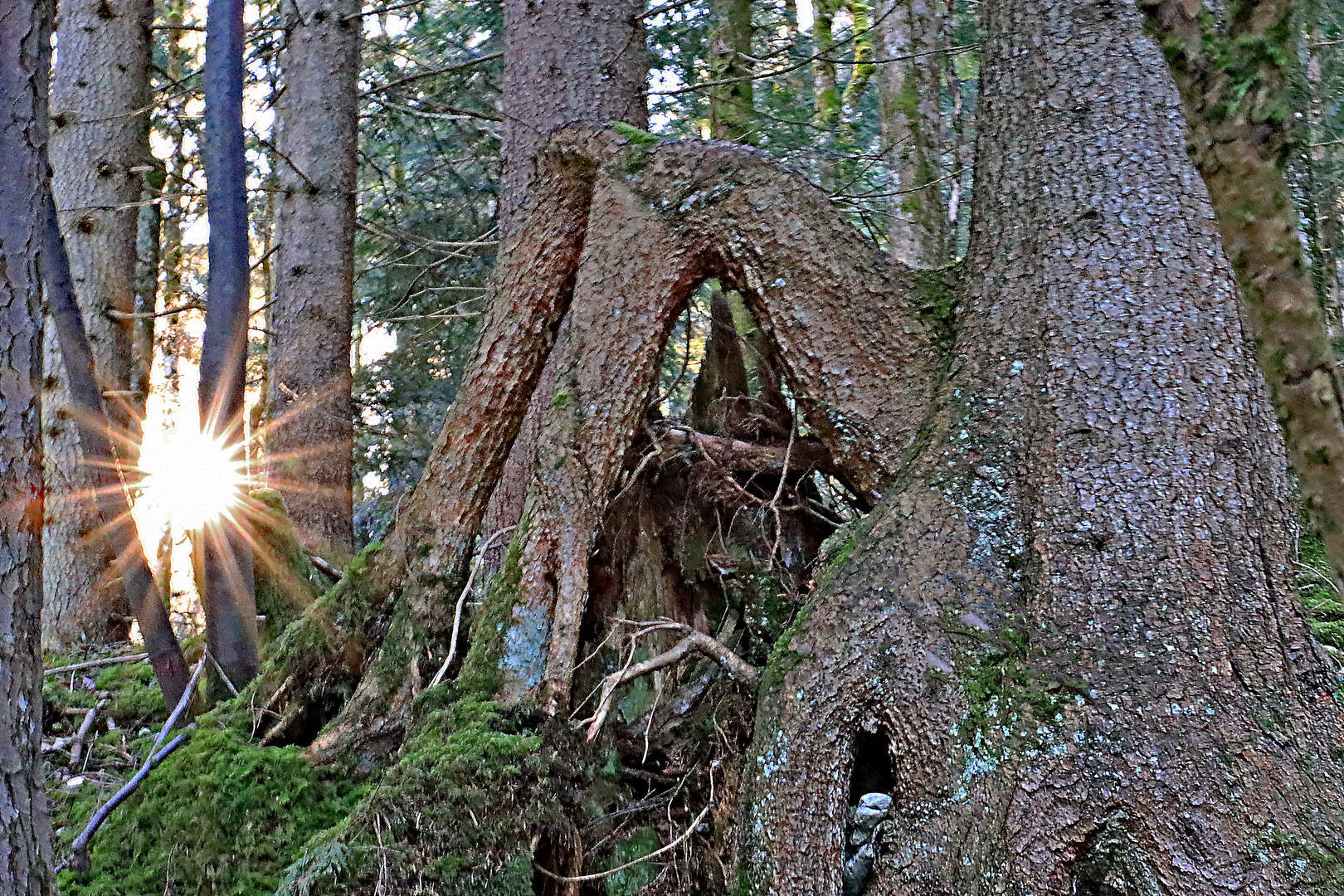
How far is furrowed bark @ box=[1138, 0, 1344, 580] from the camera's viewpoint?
2.39m

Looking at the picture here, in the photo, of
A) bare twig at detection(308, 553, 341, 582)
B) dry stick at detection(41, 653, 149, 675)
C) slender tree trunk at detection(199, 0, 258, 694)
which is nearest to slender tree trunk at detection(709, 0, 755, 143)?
slender tree trunk at detection(199, 0, 258, 694)

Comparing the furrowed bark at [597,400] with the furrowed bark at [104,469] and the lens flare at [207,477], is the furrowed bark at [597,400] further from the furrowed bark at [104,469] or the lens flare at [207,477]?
the furrowed bark at [104,469]

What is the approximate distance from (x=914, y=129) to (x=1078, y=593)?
20.9 feet

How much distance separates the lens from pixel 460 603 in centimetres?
384

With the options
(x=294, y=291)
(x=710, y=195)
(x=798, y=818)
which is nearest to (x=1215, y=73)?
(x=710, y=195)

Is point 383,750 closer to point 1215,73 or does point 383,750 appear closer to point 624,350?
point 624,350

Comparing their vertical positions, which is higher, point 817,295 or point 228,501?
point 817,295

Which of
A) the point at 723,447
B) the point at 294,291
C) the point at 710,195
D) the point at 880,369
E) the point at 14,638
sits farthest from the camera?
the point at 294,291

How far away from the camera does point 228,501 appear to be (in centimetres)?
429

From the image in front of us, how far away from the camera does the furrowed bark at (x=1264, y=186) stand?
2.39 metres

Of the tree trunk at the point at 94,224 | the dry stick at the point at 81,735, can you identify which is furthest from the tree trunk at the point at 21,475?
the tree trunk at the point at 94,224

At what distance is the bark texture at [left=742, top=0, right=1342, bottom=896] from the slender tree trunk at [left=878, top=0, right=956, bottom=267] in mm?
4675

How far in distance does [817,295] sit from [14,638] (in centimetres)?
260

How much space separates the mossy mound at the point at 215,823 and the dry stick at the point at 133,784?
4cm
